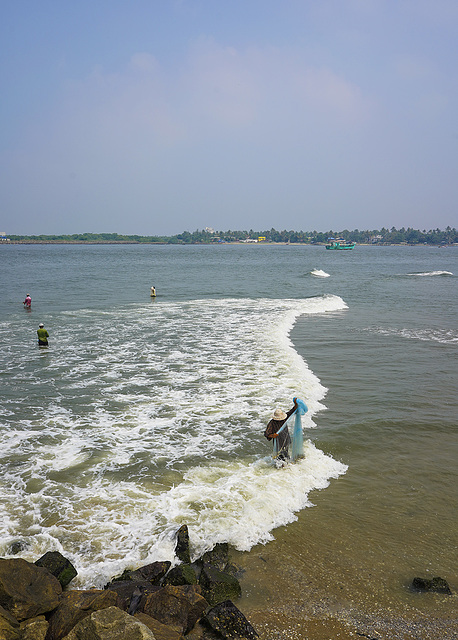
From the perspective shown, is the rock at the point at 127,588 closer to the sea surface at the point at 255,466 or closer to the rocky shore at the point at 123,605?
the rocky shore at the point at 123,605

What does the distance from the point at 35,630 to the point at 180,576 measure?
5.70ft

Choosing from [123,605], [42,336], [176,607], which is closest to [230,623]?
[176,607]

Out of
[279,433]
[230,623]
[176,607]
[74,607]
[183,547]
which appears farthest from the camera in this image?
[279,433]

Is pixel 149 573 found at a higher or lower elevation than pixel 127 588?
lower

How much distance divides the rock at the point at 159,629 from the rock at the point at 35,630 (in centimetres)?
96

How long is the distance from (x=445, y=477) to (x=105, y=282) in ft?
149

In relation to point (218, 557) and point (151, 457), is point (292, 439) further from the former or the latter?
point (218, 557)

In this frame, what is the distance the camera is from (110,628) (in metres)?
4.34

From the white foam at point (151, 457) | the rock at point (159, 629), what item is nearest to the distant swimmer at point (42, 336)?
the white foam at point (151, 457)

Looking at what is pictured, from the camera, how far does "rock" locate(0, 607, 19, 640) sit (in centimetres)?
455

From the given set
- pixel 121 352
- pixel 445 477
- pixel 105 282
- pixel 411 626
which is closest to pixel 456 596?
pixel 411 626

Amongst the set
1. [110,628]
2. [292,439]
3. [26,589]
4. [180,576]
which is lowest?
[180,576]

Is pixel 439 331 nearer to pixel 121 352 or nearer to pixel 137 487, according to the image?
pixel 121 352

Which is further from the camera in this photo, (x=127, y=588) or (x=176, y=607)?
(x=127, y=588)
